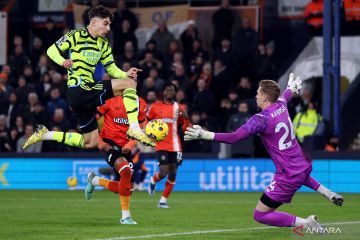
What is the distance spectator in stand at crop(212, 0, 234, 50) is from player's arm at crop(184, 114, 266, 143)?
15662 mm

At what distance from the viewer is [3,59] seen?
30.5m

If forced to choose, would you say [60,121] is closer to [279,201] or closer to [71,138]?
[71,138]

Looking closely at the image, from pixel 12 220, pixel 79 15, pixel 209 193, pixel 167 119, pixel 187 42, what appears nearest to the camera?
pixel 12 220

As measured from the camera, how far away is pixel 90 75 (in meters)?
15.3

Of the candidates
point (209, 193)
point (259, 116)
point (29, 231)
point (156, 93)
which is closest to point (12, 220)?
point (29, 231)

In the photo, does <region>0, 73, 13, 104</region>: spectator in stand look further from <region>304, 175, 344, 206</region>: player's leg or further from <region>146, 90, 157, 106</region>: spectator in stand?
<region>304, 175, 344, 206</region>: player's leg

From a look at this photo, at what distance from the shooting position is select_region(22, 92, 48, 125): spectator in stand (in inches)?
1064

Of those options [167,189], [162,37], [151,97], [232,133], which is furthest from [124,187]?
[162,37]

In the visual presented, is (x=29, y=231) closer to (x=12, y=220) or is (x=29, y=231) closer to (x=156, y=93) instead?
(x=12, y=220)

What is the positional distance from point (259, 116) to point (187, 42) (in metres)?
15.9

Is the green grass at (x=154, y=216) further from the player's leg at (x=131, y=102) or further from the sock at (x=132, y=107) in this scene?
the sock at (x=132, y=107)

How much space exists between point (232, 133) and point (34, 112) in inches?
618

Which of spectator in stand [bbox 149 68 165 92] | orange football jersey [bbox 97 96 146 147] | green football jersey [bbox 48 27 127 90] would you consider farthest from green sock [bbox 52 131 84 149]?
spectator in stand [bbox 149 68 165 92]

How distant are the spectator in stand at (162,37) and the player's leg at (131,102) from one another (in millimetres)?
12844
